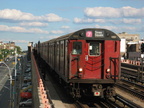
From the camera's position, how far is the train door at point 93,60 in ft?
37.4

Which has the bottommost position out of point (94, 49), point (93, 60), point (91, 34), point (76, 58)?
point (93, 60)

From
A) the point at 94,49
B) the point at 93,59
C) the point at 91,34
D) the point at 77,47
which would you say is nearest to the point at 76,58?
the point at 77,47

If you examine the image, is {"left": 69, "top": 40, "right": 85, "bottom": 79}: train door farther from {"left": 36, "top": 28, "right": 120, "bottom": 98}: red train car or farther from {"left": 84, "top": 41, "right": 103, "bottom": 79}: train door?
{"left": 84, "top": 41, "right": 103, "bottom": 79}: train door

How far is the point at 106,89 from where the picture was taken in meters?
11.8

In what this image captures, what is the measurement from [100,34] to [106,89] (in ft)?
8.86

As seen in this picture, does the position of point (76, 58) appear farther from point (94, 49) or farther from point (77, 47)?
point (94, 49)

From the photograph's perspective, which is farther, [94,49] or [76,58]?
[94,49]

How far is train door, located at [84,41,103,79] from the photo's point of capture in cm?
1140

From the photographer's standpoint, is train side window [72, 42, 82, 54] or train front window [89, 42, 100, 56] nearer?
train side window [72, 42, 82, 54]

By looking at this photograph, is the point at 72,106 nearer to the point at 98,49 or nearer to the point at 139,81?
the point at 98,49

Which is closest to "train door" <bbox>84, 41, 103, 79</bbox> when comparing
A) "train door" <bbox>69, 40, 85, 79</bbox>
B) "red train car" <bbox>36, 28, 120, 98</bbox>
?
"red train car" <bbox>36, 28, 120, 98</bbox>

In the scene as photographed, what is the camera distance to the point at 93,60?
11414mm

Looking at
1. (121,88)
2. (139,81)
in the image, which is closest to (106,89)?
(121,88)

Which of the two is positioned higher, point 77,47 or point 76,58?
point 77,47
